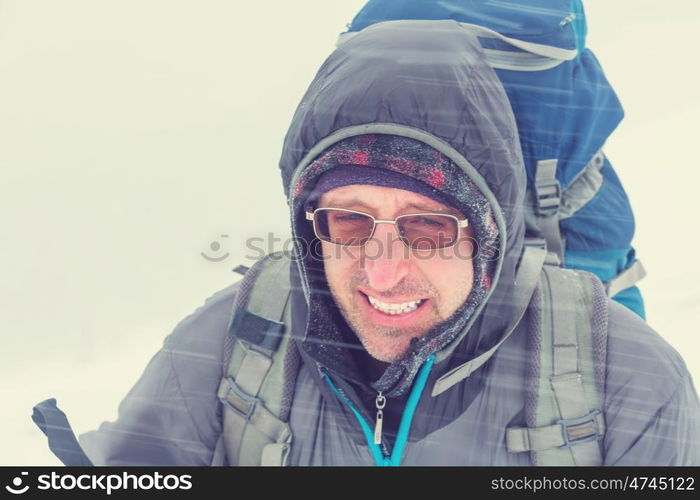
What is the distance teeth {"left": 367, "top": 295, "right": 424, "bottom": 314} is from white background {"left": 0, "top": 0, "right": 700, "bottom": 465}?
2.26 metres

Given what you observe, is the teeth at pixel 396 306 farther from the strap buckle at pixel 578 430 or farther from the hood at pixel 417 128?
the strap buckle at pixel 578 430

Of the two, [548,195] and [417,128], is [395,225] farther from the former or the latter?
[548,195]

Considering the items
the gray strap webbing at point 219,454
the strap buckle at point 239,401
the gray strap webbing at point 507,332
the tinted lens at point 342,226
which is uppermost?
the tinted lens at point 342,226

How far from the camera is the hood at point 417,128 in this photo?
188cm


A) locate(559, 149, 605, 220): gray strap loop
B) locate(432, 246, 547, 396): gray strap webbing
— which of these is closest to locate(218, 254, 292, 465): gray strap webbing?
locate(432, 246, 547, 396): gray strap webbing

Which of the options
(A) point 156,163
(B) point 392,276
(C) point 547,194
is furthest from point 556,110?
(A) point 156,163

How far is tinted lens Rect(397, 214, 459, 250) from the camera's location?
196 cm

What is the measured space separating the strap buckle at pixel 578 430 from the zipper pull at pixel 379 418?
50 centimetres

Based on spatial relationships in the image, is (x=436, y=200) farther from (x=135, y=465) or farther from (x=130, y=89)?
(x=130, y=89)

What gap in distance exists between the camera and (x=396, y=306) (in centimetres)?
209

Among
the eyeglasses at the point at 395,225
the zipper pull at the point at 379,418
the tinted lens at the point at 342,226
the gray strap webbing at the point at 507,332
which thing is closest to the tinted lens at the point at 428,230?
the eyeglasses at the point at 395,225

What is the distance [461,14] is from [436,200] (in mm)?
932

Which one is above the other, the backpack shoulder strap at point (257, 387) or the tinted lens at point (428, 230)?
the tinted lens at point (428, 230)
